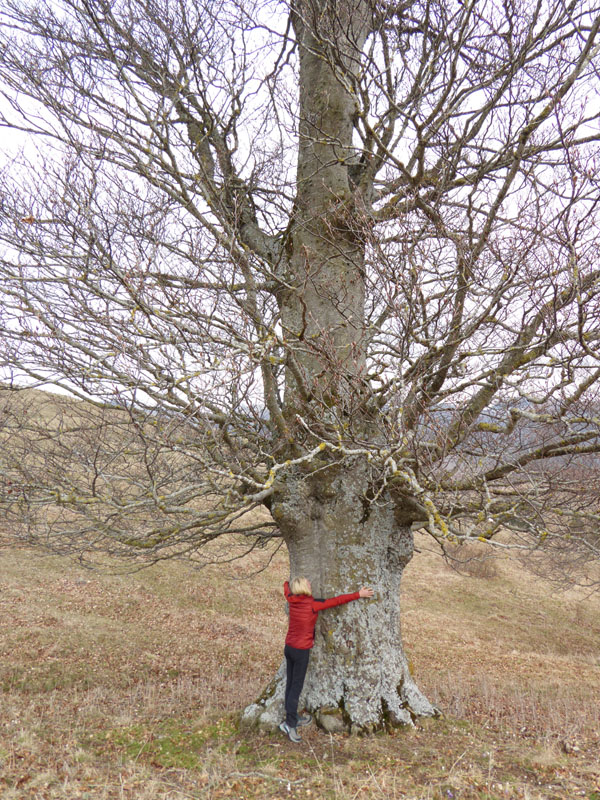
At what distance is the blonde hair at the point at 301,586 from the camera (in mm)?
5043

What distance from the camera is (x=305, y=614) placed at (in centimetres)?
500

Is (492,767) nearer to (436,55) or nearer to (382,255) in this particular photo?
(382,255)

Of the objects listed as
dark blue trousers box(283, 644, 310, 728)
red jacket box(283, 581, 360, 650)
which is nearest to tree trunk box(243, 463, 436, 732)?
red jacket box(283, 581, 360, 650)

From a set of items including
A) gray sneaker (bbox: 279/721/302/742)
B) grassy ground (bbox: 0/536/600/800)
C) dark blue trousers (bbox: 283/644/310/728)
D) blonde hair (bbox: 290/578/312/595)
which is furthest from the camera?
blonde hair (bbox: 290/578/312/595)

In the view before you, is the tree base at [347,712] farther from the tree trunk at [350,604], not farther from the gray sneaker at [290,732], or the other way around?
the gray sneaker at [290,732]

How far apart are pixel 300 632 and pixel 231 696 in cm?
278

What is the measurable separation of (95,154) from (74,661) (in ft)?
26.4

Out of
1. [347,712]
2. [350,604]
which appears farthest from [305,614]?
[347,712]

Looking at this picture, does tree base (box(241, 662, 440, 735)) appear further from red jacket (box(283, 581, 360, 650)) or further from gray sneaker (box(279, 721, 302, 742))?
red jacket (box(283, 581, 360, 650))

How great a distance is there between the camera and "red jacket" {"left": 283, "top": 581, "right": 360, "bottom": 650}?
497 centimetres

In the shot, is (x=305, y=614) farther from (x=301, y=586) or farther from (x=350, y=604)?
(x=350, y=604)

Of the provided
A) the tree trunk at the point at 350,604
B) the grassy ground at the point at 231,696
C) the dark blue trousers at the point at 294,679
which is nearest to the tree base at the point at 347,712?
the tree trunk at the point at 350,604

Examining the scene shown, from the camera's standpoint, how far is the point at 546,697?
838 cm

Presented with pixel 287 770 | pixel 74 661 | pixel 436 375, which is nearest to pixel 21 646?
pixel 74 661
